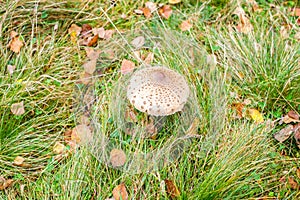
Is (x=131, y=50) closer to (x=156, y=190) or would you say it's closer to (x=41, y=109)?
(x=41, y=109)

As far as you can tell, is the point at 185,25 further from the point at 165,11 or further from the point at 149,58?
the point at 149,58

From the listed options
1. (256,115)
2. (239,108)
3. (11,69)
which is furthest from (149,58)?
(11,69)

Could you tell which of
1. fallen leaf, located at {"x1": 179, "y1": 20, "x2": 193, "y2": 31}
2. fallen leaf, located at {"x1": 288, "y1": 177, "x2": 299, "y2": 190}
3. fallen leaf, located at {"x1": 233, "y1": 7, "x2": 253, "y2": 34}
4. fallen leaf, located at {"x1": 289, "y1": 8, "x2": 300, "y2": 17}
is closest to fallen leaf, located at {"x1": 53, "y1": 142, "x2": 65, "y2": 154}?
fallen leaf, located at {"x1": 179, "y1": 20, "x2": 193, "y2": 31}

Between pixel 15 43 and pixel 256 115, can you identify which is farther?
pixel 15 43

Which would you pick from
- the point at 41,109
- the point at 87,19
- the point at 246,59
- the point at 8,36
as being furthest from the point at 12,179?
the point at 246,59

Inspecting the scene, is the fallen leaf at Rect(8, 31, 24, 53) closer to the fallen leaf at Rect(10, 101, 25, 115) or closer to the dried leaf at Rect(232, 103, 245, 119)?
the fallen leaf at Rect(10, 101, 25, 115)

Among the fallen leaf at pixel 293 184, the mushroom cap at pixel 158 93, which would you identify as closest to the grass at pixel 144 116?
the fallen leaf at pixel 293 184
